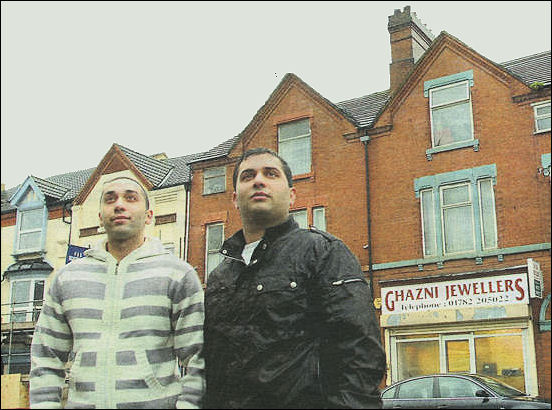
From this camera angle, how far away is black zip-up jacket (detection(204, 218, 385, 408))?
2508 millimetres

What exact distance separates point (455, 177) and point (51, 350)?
13434mm

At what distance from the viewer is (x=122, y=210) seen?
9.92ft

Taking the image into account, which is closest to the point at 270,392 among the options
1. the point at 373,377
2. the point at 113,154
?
the point at 373,377

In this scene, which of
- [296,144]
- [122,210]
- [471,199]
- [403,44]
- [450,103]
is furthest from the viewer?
[296,144]

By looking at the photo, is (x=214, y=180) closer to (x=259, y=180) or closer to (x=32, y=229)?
(x=32, y=229)

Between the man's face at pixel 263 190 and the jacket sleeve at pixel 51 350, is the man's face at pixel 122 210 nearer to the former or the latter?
the jacket sleeve at pixel 51 350

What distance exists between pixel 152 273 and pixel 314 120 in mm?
15350

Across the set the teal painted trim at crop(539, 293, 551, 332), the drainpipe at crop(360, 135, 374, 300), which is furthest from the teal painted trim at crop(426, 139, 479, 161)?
the teal painted trim at crop(539, 293, 551, 332)

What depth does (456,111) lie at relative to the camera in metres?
15.9

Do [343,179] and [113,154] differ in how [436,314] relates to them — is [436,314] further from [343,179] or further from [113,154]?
[113,154]

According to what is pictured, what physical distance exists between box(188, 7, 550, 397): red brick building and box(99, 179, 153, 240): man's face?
11.8 m

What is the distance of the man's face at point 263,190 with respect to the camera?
2871mm

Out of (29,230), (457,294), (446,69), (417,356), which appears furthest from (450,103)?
(29,230)

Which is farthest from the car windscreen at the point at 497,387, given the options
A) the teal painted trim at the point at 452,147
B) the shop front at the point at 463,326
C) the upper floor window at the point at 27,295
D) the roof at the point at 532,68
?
the upper floor window at the point at 27,295
